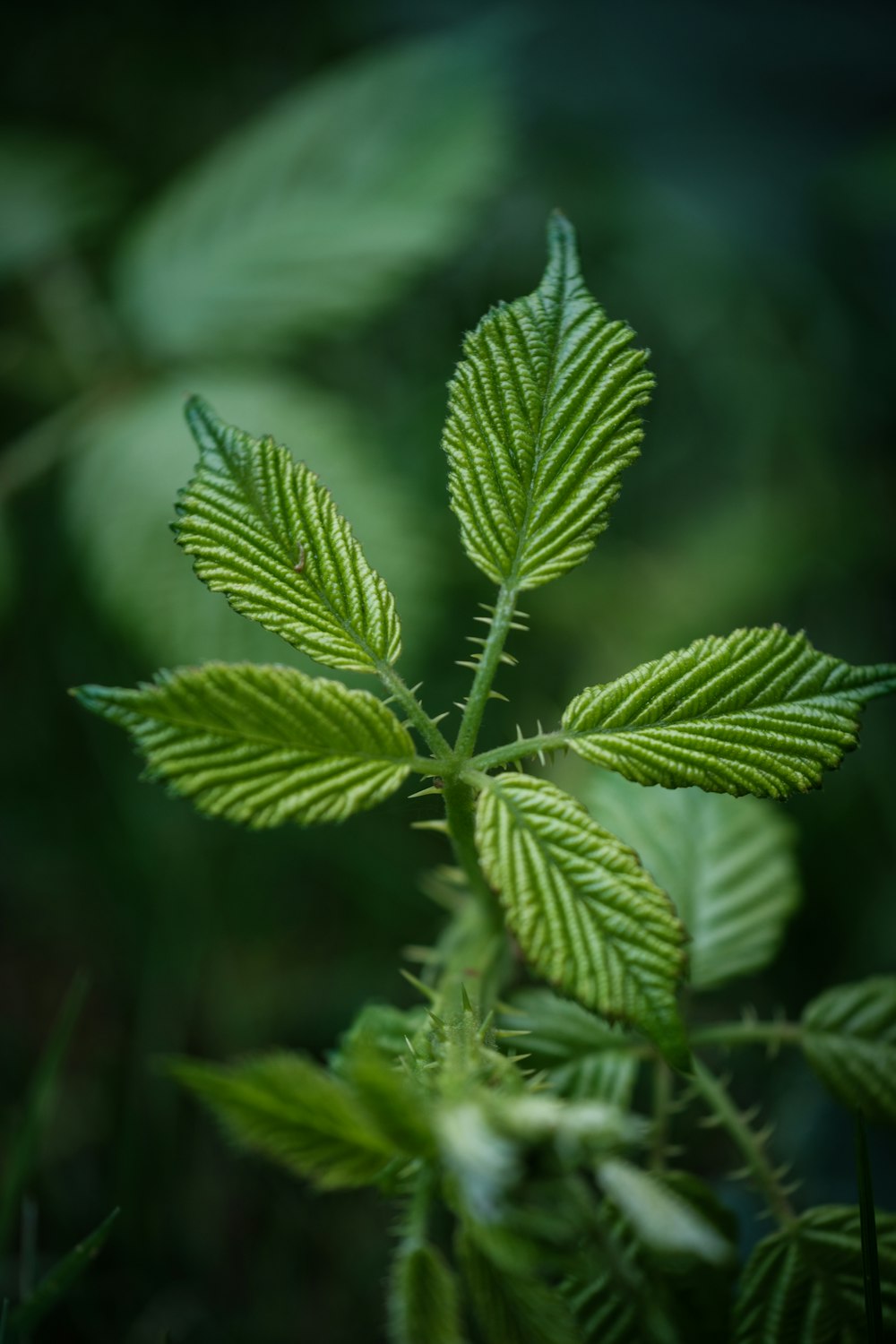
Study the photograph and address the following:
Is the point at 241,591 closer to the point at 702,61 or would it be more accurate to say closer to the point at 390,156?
the point at 390,156

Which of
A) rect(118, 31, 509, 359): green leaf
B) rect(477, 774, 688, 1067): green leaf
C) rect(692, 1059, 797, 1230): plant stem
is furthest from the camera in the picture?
rect(118, 31, 509, 359): green leaf

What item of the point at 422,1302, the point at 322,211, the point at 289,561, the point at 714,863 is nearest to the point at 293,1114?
the point at 422,1302

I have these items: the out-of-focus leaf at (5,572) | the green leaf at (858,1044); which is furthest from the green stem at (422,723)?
the out-of-focus leaf at (5,572)

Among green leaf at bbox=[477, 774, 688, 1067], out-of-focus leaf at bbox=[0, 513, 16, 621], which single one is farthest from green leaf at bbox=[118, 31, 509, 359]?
green leaf at bbox=[477, 774, 688, 1067]

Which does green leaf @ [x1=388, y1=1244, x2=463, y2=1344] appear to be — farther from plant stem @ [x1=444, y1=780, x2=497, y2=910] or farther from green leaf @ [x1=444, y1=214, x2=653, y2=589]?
green leaf @ [x1=444, y1=214, x2=653, y2=589]

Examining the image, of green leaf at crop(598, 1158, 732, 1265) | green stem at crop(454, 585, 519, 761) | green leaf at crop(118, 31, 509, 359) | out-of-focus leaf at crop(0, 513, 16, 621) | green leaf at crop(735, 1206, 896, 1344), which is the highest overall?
green leaf at crop(118, 31, 509, 359)

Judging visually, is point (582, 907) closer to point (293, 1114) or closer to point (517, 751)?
point (517, 751)

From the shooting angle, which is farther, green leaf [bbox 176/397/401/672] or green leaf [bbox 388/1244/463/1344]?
green leaf [bbox 176/397/401/672]
